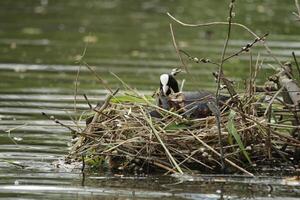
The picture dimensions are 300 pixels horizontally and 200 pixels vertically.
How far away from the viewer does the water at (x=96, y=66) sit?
784cm

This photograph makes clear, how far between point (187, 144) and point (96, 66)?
23.1 feet

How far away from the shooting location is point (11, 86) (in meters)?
13.4

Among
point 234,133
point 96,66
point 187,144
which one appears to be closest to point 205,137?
point 187,144

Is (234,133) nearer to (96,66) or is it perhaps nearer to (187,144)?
(187,144)

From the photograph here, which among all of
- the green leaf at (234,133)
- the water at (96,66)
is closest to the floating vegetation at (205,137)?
the green leaf at (234,133)

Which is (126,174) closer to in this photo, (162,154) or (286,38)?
(162,154)

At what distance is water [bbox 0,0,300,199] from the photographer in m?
7.84

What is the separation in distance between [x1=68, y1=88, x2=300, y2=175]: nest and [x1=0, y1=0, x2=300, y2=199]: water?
187 millimetres

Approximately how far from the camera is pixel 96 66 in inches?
599

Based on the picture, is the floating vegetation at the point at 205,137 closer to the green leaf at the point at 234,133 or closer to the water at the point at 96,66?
the green leaf at the point at 234,133

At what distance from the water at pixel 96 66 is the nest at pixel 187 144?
187mm

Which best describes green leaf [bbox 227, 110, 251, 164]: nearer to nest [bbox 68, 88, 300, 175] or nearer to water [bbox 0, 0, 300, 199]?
nest [bbox 68, 88, 300, 175]

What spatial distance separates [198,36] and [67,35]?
7.73ft

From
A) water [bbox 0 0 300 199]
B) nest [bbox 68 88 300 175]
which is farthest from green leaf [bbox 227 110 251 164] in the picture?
water [bbox 0 0 300 199]
